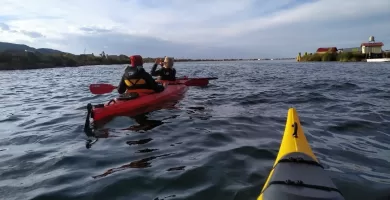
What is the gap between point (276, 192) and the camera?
273 cm

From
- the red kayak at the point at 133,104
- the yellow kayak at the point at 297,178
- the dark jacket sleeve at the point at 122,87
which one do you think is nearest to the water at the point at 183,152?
the red kayak at the point at 133,104

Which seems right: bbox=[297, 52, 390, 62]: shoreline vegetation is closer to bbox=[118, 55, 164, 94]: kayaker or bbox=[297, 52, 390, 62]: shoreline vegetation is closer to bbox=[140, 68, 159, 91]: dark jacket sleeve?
bbox=[140, 68, 159, 91]: dark jacket sleeve

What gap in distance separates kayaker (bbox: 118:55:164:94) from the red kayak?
20 centimetres

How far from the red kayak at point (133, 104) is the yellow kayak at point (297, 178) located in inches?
206

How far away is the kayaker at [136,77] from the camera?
9.02 m

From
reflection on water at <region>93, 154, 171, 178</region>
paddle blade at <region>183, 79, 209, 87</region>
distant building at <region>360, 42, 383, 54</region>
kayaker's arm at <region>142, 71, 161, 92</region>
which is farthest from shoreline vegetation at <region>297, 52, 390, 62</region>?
reflection on water at <region>93, 154, 171, 178</region>

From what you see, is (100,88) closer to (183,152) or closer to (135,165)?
(183,152)

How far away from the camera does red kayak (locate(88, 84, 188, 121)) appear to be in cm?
791

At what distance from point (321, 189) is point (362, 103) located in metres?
8.72

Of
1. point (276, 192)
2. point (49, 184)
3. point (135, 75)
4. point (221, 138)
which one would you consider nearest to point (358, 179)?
point (276, 192)

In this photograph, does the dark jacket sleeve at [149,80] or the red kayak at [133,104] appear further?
the dark jacket sleeve at [149,80]

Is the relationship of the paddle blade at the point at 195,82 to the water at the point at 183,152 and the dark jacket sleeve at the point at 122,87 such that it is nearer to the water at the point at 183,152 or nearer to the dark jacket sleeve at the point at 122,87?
the water at the point at 183,152

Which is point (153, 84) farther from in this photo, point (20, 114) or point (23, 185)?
point (23, 185)

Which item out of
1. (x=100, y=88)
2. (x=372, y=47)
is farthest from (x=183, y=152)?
(x=372, y=47)
